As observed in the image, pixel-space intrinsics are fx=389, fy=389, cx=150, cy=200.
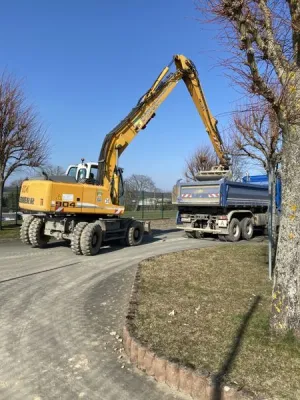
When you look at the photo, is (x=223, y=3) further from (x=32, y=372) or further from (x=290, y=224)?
(x=32, y=372)

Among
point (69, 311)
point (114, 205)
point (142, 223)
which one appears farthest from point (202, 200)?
point (69, 311)

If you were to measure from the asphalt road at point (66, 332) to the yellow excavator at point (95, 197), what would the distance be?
1.59 metres

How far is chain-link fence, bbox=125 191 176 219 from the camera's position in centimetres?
2701

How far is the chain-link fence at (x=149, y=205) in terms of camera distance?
27.0 m

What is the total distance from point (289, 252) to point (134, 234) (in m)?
9.34

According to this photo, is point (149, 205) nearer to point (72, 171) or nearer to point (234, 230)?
point (234, 230)

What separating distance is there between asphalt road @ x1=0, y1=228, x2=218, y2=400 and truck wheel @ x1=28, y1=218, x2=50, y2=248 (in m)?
2.11

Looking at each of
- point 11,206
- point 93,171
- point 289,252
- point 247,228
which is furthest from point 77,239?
point 11,206

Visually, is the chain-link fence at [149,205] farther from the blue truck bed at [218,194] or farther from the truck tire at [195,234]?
the blue truck bed at [218,194]

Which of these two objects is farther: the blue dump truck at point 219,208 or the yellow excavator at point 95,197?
the blue dump truck at point 219,208

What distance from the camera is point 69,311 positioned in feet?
20.0

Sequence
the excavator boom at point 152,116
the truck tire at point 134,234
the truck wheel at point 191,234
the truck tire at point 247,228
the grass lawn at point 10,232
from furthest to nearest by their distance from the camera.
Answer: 1. the truck wheel at point 191,234
2. the truck tire at point 247,228
3. the grass lawn at point 10,232
4. the truck tire at point 134,234
5. the excavator boom at point 152,116

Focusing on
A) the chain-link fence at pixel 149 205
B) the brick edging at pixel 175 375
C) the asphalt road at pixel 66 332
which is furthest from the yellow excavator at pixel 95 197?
the chain-link fence at pixel 149 205

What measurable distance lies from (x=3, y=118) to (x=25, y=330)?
11841mm
